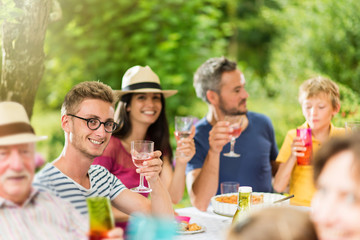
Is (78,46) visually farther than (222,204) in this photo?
Yes

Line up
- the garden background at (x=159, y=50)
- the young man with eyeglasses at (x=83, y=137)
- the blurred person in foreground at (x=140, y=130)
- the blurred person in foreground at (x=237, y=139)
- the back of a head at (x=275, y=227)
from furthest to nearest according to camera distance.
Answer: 1. the garden background at (x=159, y=50)
2. the blurred person in foreground at (x=237, y=139)
3. the blurred person in foreground at (x=140, y=130)
4. the young man with eyeglasses at (x=83, y=137)
5. the back of a head at (x=275, y=227)

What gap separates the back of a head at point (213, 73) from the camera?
3.83 m

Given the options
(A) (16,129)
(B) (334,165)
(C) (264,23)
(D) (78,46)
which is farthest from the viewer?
(C) (264,23)

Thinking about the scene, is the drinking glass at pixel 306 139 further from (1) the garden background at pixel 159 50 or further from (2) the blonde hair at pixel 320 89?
(1) the garden background at pixel 159 50

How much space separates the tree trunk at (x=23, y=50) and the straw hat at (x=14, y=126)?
1.01 metres

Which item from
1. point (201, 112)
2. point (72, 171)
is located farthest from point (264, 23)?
point (72, 171)

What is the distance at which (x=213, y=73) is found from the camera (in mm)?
3865

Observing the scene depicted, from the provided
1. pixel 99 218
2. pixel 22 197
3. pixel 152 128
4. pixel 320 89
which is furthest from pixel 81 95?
pixel 320 89

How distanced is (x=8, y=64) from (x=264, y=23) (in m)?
9.29

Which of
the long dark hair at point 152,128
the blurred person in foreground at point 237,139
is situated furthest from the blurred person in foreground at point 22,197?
the blurred person in foreground at point 237,139

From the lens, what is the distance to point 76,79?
748 cm

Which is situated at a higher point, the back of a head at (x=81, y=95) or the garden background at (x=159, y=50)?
the garden background at (x=159, y=50)

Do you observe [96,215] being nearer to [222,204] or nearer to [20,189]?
[20,189]

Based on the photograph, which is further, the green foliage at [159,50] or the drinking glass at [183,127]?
the green foliage at [159,50]
